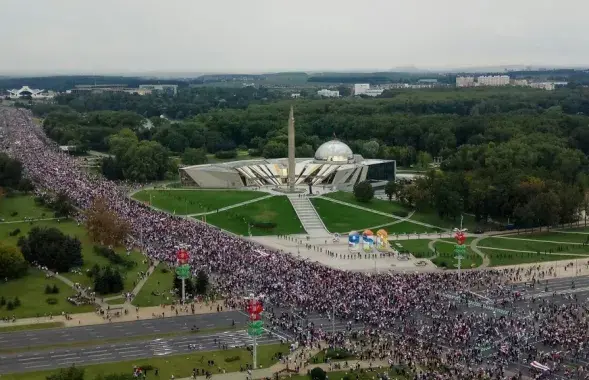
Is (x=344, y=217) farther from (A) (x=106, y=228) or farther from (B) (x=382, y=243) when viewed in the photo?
(A) (x=106, y=228)

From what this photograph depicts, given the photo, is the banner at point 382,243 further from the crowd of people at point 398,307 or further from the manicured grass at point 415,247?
the crowd of people at point 398,307

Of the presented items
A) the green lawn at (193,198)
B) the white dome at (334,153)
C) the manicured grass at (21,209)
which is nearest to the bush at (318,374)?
the green lawn at (193,198)

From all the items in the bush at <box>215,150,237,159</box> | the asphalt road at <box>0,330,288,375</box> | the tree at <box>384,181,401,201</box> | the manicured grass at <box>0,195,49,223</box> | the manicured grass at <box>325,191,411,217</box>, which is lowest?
the asphalt road at <box>0,330,288,375</box>

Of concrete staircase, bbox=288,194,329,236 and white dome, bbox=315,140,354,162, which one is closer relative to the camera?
concrete staircase, bbox=288,194,329,236

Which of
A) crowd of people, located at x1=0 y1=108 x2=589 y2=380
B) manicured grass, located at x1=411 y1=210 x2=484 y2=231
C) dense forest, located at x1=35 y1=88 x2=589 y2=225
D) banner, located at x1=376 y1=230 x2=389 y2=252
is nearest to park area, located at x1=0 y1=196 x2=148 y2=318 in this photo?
crowd of people, located at x1=0 y1=108 x2=589 y2=380

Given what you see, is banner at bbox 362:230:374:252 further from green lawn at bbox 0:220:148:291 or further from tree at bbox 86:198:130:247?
tree at bbox 86:198:130:247

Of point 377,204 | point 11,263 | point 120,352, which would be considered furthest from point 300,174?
point 120,352

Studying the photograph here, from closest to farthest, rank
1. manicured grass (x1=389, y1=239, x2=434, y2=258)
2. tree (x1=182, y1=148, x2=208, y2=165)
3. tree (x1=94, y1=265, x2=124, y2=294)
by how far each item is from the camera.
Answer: tree (x1=94, y1=265, x2=124, y2=294) → manicured grass (x1=389, y1=239, x2=434, y2=258) → tree (x1=182, y1=148, x2=208, y2=165)

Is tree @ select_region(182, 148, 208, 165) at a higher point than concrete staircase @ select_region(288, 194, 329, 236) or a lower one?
higher
